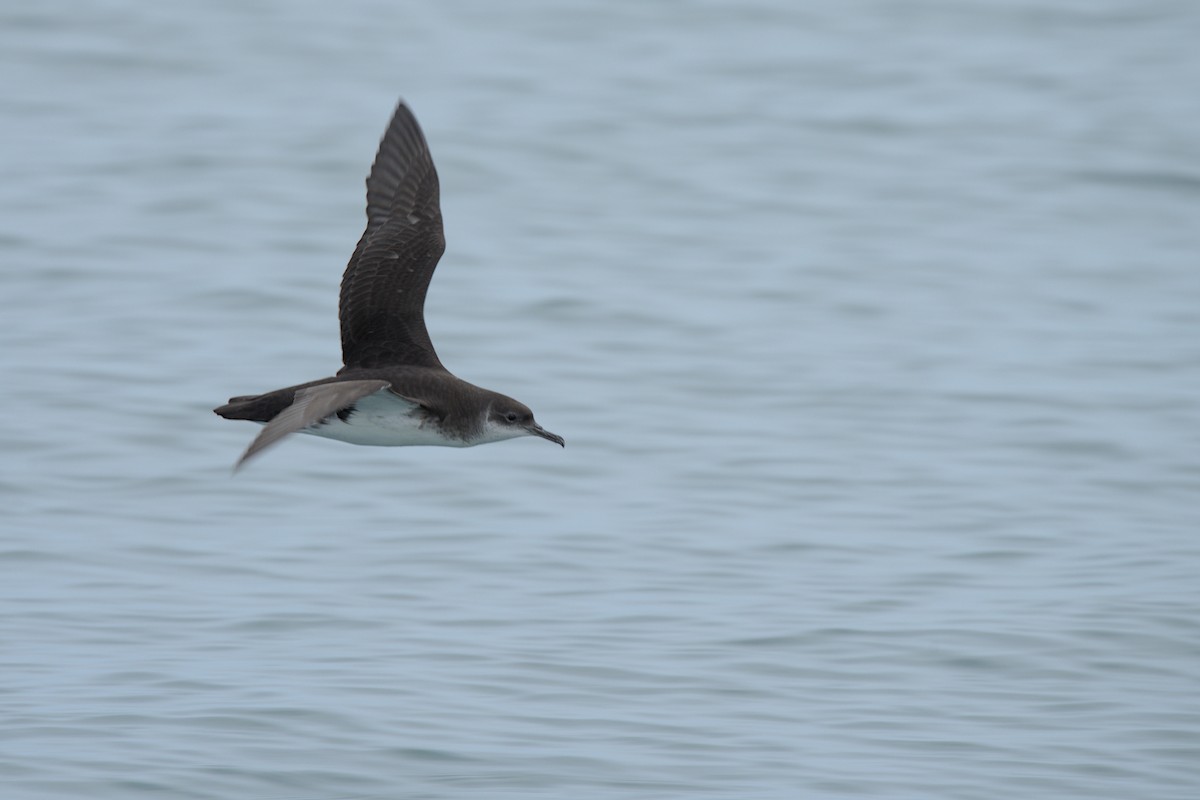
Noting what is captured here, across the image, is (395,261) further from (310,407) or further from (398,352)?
(310,407)

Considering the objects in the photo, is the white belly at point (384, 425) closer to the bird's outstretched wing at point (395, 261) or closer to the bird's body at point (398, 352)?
the bird's body at point (398, 352)

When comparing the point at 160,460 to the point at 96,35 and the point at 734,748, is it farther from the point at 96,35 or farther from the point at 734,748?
the point at 96,35

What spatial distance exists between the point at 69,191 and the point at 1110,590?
9.97m

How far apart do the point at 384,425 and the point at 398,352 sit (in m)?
0.75

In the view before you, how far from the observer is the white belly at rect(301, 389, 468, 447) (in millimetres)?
8156

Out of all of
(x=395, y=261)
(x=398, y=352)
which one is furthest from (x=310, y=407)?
(x=395, y=261)

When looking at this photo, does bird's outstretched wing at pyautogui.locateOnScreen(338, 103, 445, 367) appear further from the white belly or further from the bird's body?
Answer: the white belly

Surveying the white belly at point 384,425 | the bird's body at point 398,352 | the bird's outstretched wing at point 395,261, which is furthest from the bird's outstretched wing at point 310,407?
the bird's outstretched wing at point 395,261

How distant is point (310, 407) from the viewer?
23.1 feet

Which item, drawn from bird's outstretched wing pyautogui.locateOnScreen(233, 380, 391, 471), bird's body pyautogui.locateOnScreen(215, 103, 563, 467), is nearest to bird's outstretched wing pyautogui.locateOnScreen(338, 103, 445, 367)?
bird's body pyautogui.locateOnScreen(215, 103, 563, 467)

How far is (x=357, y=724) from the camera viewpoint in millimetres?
7789

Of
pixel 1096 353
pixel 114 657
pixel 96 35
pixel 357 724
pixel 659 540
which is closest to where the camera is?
pixel 357 724

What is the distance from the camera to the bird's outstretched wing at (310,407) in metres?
6.53

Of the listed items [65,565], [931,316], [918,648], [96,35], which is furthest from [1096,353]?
[96,35]
